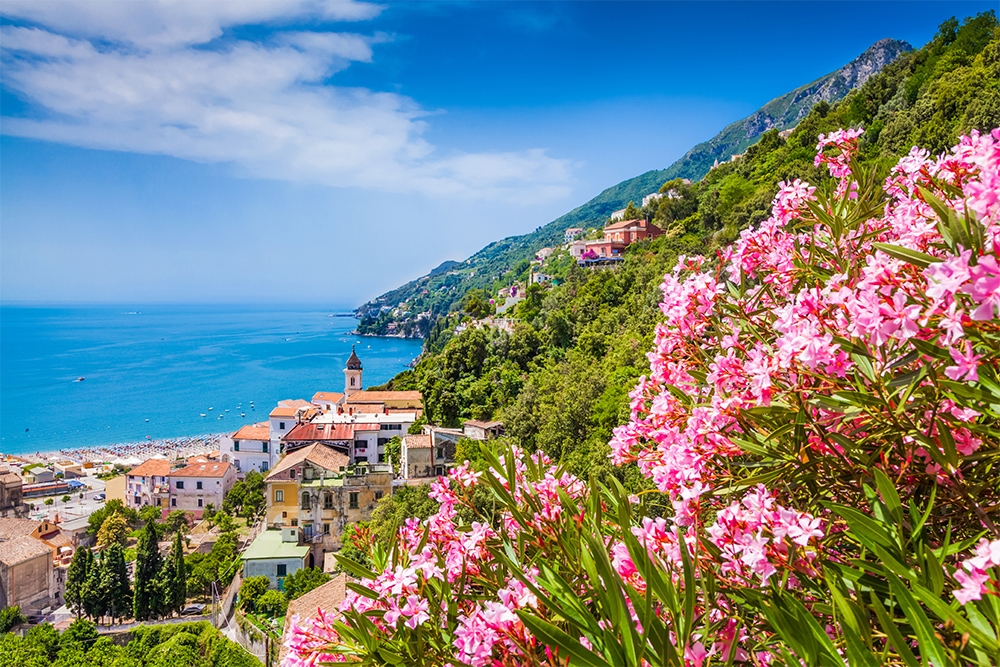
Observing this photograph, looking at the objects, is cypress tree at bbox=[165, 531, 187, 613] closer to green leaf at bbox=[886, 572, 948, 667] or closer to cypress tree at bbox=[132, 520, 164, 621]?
cypress tree at bbox=[132, 520, 164, 621]

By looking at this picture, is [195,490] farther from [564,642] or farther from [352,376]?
[564,642]

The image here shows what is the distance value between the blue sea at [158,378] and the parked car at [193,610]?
119 ft

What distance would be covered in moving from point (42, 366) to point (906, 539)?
116 metres

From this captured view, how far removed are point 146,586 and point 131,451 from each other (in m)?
31.9

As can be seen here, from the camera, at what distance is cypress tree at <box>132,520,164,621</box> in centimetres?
2003

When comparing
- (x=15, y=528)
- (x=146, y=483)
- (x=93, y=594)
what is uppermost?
(x=15, y=528)

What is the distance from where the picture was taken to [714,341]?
2.15m

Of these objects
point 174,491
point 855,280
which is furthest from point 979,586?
point 174,491

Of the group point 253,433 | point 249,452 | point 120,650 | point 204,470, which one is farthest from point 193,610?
point 253,433

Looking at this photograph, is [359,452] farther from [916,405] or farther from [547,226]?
[547,226]

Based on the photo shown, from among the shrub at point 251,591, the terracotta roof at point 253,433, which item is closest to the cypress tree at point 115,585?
the shrub at point 251,591

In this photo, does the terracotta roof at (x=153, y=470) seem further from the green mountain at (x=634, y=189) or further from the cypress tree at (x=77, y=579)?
the green mountain at (x=634, y=189)

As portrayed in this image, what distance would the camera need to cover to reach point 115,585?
20.3 m

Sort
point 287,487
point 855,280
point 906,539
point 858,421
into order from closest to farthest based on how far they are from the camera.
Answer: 1. point 906,539
2. point 858,421
3. point 855,280
4. point 287,487
